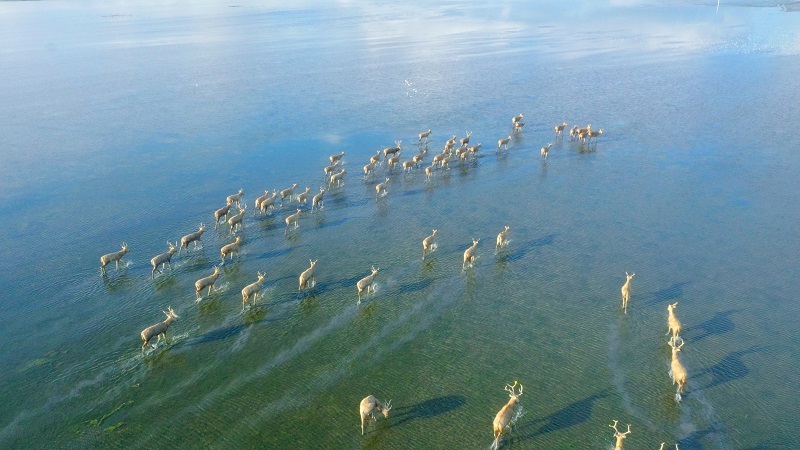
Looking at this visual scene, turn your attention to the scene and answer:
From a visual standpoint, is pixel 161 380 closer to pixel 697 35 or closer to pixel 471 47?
pixel 471 47

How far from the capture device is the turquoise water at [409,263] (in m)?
16.2

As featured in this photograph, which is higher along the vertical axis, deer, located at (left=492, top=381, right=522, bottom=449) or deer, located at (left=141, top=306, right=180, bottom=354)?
deer, located at (left=141, top=306, right=180, bottom=354)

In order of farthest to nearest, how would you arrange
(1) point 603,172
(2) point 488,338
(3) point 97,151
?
(3) point 97,151, (1) point 603,172, (2) point 488,338

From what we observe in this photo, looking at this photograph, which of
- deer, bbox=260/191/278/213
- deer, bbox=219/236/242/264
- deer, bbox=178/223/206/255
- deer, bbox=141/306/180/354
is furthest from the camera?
deer, bbox=260/191/278/213

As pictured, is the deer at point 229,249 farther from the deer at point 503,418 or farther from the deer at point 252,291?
the deer at point 503,418

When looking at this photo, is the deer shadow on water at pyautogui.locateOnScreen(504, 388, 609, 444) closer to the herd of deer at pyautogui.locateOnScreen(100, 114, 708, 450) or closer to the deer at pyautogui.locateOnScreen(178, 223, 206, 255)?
the herd of deer at pyautogui.locateOnScreen(100, 114, 708, 450)

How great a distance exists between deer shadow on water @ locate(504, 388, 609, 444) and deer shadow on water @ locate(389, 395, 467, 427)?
69.9 inches

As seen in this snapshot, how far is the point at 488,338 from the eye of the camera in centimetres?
1909

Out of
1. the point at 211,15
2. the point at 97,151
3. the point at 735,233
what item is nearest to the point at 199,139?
the point at 97,151

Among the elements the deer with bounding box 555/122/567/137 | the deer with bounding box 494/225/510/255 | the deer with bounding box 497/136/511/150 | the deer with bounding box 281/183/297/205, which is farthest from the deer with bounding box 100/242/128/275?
the deer with bounding box 555/122/567/137

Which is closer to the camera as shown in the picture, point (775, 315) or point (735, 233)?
point (775, 315)

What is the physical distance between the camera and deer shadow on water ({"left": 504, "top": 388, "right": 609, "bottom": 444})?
15.5 m

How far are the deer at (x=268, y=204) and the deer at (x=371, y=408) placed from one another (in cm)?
1415

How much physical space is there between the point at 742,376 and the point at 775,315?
155 inches
